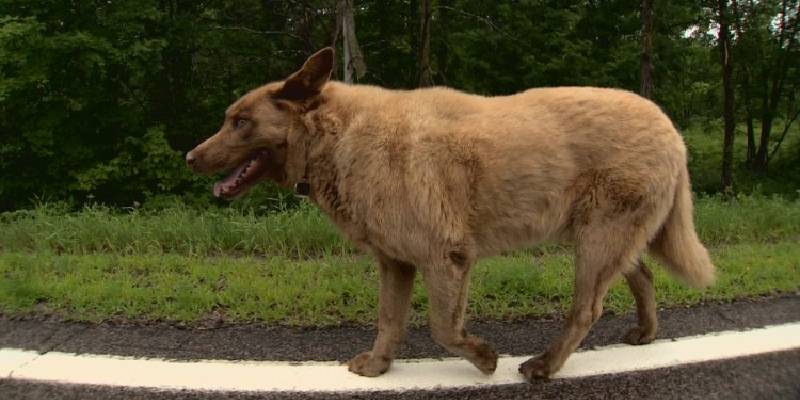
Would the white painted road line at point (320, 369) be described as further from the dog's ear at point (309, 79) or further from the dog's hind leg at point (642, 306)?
the dog's ear at point (309, 79)

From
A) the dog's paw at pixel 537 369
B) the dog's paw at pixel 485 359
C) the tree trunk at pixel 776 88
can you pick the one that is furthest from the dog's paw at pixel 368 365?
the tree trunk at pixel 776 88

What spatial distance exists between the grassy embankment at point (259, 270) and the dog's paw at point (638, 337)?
22.5 inches

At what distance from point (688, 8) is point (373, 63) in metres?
8.51

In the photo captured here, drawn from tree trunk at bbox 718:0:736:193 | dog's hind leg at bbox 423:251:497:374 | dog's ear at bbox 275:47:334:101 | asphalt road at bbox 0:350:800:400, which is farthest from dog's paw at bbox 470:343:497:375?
tree trunk at bbox 718:0:736:193

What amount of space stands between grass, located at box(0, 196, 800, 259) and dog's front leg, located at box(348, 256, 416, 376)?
6.52 feet

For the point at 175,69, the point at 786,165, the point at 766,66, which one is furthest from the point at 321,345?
the point at 786,165

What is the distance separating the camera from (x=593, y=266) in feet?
11.4

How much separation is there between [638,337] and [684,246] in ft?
2.13

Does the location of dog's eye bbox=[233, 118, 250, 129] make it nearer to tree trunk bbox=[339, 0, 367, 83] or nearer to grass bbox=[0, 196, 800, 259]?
grass bbox=[0, 196, 800, 259]

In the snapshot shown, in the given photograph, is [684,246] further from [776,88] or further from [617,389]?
[776,88]

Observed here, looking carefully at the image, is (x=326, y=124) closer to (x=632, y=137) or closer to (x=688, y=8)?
(x=632, y=137)

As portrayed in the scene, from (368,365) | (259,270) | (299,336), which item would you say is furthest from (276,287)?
(368,365)

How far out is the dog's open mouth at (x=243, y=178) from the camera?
11.8ft

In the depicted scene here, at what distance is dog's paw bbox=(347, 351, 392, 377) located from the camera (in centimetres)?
336
